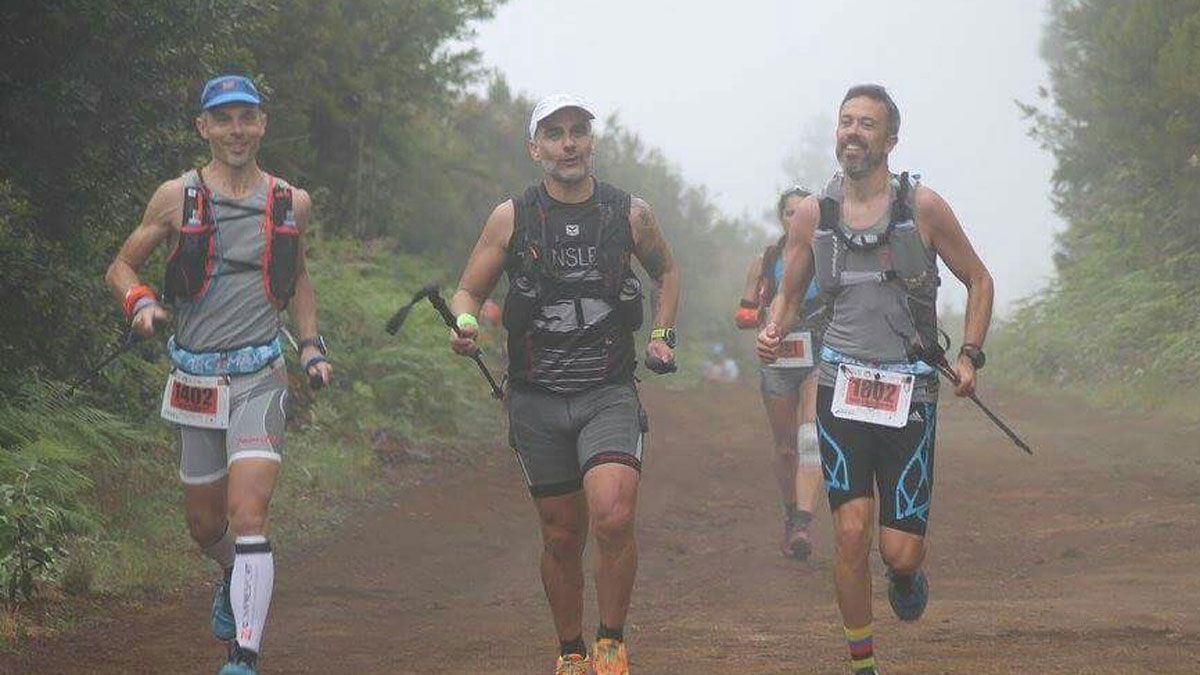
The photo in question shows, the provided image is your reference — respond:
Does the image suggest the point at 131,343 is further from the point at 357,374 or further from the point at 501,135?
the point at 501,135

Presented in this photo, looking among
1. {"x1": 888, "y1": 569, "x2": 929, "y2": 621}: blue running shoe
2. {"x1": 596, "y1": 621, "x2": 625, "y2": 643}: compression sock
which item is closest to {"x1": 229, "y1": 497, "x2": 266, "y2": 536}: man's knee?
{"x1": 596, "y1": 621, "x2": 625, "y2": 643}: compression sock

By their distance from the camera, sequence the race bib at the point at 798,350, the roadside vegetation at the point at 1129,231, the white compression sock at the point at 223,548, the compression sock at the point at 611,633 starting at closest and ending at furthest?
the compression sock at the point at 611,633
the white compression sock at the point at 223,548
the race bib at the point at 798,350
the roadside vegetation at the point at 1129,231

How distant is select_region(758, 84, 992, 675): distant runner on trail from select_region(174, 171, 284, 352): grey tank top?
219 centimetres

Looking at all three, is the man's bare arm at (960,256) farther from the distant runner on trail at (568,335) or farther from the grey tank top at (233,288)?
the grey tank top at (233,288)

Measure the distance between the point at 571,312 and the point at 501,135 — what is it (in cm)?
2794

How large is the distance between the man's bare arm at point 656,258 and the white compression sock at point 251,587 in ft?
5.93

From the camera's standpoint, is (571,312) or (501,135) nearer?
(571,312)

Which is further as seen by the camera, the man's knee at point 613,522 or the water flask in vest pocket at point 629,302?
the water flask in vest pocket at point 629,302

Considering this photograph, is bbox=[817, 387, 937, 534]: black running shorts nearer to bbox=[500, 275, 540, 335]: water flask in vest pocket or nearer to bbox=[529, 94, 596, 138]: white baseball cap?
bbox=[500, 275, 540, 335]: water flask in vest pocket

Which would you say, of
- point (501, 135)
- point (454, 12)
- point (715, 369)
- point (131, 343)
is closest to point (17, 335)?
point (131, 343)

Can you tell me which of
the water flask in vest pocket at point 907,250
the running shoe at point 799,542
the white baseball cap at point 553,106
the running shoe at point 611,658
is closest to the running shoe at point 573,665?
the running shoe at point 611,658

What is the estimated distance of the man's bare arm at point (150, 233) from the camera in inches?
266

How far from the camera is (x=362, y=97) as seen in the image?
67.2 feet

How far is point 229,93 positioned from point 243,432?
1.34 meters
